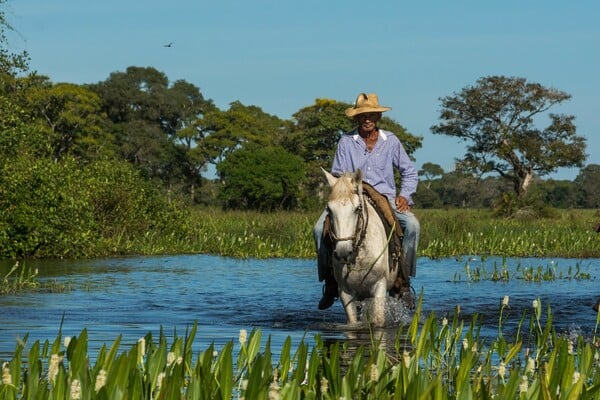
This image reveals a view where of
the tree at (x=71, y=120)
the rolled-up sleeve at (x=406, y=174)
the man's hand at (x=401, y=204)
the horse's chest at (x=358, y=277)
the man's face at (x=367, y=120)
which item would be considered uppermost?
the tree at (x=71, y=120)

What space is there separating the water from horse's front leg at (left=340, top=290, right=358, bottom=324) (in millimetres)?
126

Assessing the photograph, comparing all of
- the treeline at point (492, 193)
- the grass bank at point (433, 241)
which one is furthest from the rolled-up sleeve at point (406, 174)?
the treeline at point (492, 193)

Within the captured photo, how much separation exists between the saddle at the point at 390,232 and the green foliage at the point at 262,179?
59906 millimetres

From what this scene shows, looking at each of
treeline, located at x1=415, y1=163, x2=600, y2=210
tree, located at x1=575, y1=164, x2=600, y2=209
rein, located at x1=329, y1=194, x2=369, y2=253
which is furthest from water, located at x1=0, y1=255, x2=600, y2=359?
tree, located at x1=575, y1=164, x2=600, y2=209

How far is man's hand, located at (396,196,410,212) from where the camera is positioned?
11.8 metres

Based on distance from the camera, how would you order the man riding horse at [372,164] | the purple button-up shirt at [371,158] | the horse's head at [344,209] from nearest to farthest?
1. the horse's head at [344,209]
2. the man riding horse at [372,164]
3. the purple button-up shirt at [371,158]

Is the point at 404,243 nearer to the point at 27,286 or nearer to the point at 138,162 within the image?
the point at 27,286

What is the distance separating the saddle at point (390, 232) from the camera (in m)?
11.1

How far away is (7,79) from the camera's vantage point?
2989 centimetres

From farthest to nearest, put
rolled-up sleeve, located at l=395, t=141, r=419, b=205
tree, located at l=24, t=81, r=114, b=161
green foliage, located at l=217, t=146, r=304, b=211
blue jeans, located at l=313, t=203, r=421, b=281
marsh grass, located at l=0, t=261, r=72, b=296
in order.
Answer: tree, located at l=24, t=81, r=114, b=161 → green foliage, located at l=217, t=146, r=304, b=211 → marsh grass, located at l=0, t=261, r=72, b=296 → rolled-up sleeve, located at l=395, t=141, r=419, b=205 → blue jeans, located at l=313, t=203, r=421, b=281

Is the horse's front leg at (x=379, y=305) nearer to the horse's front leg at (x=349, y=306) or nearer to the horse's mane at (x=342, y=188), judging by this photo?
the horse's front leg at (x=349, y=306)

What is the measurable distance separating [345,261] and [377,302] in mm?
944

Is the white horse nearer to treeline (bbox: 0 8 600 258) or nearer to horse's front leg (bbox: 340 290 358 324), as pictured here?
horse's front leg (bbox: 340 290 358 324)

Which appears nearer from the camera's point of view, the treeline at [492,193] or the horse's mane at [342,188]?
the horse's mane at [342,188]
